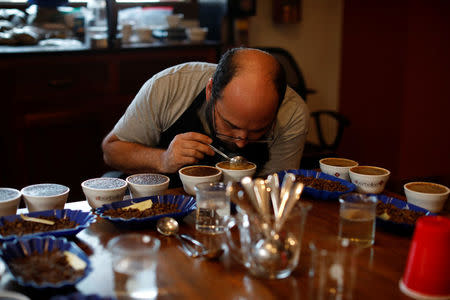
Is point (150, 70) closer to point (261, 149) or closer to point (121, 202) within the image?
point (261, 149)

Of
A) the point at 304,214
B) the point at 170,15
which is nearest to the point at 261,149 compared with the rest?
the point at 304,214

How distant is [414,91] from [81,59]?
248 cm

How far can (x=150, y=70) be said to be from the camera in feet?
11.8

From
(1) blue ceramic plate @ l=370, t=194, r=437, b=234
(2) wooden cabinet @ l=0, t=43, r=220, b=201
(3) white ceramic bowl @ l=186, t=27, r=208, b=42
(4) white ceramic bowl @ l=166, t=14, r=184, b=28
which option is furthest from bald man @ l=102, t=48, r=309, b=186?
(4) white ceramic bowl @ l=166, t=14, r=184, b=28

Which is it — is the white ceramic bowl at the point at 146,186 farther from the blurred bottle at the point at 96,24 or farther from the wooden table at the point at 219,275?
the blurred bottle at the point at 96,24

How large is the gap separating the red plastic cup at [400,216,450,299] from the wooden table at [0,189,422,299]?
42 mm

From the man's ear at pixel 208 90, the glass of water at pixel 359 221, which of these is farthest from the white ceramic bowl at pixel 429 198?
the man's ear at pixel 208 90

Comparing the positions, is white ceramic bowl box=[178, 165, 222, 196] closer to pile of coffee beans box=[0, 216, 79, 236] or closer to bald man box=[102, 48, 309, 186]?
bald man box=[102, 48, 309, 186]

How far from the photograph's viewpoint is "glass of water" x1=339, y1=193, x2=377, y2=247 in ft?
4.48

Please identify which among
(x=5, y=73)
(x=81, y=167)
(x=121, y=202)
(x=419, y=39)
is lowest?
(x=81, y=167)

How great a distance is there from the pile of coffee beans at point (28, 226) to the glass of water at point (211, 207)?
0.34 m

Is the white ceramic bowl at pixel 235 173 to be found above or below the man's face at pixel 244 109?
below

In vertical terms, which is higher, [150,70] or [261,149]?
[150,70]

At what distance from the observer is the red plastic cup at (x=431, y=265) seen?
1.11 metres
